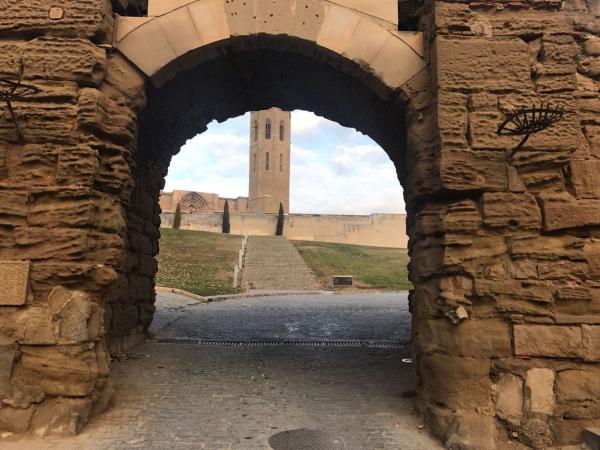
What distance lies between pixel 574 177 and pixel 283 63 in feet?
11.1

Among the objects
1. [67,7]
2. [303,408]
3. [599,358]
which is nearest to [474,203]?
[599,358]

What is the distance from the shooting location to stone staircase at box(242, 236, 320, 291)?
24612 mm

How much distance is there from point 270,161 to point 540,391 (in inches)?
2598

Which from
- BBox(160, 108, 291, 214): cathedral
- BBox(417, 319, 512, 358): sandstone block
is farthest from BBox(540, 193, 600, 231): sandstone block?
BBox(160, 108, 291, 214): cathedral

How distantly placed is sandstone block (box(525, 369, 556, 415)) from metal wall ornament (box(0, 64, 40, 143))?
200 inches

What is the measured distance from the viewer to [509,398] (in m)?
4.01

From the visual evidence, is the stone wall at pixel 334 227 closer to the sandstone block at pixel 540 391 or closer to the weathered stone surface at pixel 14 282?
the weathered stone surface at pixel 14 282

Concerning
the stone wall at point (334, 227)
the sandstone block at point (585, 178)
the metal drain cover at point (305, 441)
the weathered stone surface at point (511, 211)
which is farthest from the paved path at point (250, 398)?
the stone wall at point (334, 227)

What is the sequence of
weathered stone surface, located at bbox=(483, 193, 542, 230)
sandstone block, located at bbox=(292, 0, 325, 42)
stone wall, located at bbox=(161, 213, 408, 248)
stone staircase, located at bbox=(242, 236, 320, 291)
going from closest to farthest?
weathered stone surface, located at bbox=(483, 193, 542, 230)
sandstone block, located at bbox=(292, 0, 325, 42)
stone staircase, located at bbox=(242, 236, 320, 291)
stone wall, located at bbox=(161, 213, 408, 248)

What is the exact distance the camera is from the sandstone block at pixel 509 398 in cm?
397

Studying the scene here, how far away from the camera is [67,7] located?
4.71m

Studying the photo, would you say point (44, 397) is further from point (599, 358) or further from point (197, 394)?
point (599, 358)

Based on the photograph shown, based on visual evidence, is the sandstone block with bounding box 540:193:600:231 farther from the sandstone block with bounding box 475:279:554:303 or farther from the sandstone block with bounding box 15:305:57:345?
the sandstone block with bounding box 15:305:57:345

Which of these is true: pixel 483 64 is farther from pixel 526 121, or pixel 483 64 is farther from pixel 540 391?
pixel 540 391
